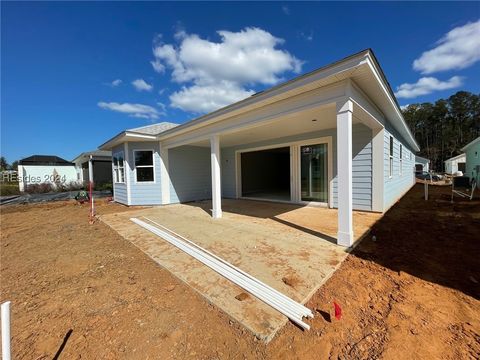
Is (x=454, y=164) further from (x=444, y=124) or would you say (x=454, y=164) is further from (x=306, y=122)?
(x=306, y=122)

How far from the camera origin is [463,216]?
572 cm

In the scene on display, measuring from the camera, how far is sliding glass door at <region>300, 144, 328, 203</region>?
7.33m

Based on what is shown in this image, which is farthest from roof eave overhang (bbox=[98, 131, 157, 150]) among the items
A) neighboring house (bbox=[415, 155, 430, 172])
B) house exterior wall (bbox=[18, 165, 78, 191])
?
neighboring house (bbox=[415, 155, 430, 172])

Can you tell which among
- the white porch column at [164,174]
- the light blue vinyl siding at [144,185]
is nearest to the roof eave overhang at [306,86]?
the white porch column at [164,174]

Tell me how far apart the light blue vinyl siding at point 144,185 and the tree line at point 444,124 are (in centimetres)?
4941

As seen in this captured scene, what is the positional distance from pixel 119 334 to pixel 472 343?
9.72ft

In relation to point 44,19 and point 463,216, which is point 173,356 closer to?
point 463,216

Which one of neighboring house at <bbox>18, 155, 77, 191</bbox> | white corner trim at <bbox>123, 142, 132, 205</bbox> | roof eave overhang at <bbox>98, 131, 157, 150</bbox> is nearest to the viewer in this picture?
roof eave overhang at <bbox>98, 131, 157, 150</bbox>

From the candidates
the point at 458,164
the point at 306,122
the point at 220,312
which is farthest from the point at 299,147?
the point at 458,164

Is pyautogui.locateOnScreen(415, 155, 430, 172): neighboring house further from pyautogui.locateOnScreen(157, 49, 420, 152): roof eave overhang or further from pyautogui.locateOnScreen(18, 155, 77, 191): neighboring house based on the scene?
pyautogui.locateOnScreen(18, 155, 77, 191): neighboring house

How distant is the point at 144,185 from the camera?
29.8 feet

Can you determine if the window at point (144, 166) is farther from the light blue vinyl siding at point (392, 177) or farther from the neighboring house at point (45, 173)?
the neighboring house at point (45, 173)

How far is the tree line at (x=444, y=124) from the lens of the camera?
3962 centimetres

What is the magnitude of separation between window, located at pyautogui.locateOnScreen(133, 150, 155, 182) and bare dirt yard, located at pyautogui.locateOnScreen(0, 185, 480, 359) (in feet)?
17.9
